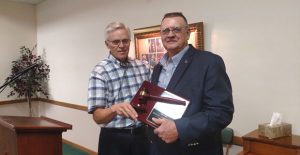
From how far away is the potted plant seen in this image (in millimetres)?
5184

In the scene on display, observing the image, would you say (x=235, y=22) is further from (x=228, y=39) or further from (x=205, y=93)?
(x=205, y=93)

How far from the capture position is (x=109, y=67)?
1833 millimetres

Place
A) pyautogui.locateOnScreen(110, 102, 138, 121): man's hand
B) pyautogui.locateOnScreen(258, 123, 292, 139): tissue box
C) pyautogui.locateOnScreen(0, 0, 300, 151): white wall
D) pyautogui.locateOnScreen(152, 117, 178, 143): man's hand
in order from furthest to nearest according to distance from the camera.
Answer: pyautogui.locateOnScreen(0, 0, 300, 151): white wall
pyautogui.locateOnScreen(258, 123, 292, 139): tissue box
pyautogui.locateOnScreen(110, 102, 138, 121): man's hand
pyautogui.locateOnScreen(152, 117, 178, 143): man's hand

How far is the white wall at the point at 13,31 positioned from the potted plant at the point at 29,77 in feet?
0.36

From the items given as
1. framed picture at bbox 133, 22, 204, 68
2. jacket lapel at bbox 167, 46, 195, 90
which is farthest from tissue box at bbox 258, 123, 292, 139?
framed picture at bbox 133, 22, 204, 68

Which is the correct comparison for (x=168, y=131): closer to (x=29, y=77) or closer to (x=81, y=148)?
(x=81, y=148)

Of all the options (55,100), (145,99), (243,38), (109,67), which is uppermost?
(243,38)

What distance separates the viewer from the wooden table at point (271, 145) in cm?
182

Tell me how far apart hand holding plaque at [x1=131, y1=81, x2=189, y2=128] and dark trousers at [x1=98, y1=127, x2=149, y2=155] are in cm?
56

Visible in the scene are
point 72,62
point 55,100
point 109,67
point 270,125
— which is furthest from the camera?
point 55,100

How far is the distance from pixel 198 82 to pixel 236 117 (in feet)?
4.63

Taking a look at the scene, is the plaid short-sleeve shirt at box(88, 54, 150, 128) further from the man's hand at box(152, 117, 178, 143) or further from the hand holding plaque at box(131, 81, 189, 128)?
the man's hand at box(152, 117, 178, 143)

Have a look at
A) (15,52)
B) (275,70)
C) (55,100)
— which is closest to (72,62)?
(55,100)

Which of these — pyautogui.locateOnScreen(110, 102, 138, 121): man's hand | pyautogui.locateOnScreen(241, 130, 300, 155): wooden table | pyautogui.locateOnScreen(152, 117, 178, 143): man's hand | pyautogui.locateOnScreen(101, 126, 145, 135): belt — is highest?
pyautogui.locateOnScreen(110, 102, 138, 121): man's hand
